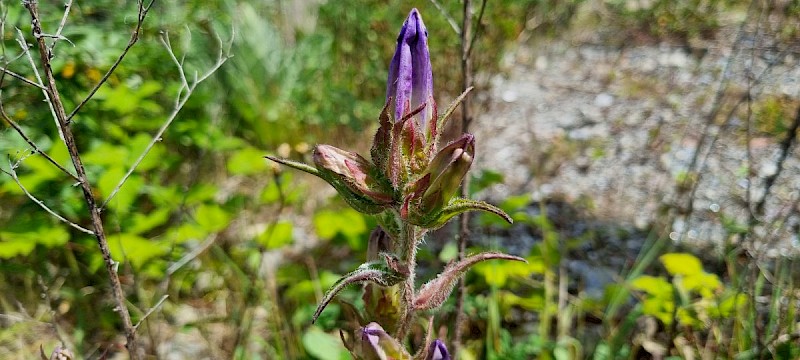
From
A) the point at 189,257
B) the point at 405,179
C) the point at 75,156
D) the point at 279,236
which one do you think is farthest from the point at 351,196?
the point at 279,236

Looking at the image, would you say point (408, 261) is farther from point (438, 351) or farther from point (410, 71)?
point (410, 71)

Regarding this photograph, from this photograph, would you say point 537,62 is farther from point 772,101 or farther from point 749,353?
point 749,353

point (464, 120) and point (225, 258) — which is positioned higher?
point (464, 120)

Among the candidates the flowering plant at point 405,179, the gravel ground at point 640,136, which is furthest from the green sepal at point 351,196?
the gravel ground at point 640,136

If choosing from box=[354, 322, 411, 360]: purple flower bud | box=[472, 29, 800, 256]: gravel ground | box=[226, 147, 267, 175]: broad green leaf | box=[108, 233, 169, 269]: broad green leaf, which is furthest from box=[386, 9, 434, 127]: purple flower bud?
box=[472, 29, 800, 256]: gravel ground

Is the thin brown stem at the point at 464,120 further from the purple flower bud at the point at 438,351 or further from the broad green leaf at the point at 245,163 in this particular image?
the broad green leaf at the point at 245,163

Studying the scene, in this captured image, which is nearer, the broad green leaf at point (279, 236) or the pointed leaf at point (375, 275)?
the pointed leaf at point (375, 275)

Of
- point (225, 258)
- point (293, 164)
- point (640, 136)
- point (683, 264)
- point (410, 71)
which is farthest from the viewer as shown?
point (640, 136)

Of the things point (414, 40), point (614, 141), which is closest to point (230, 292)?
point (414, 40)
